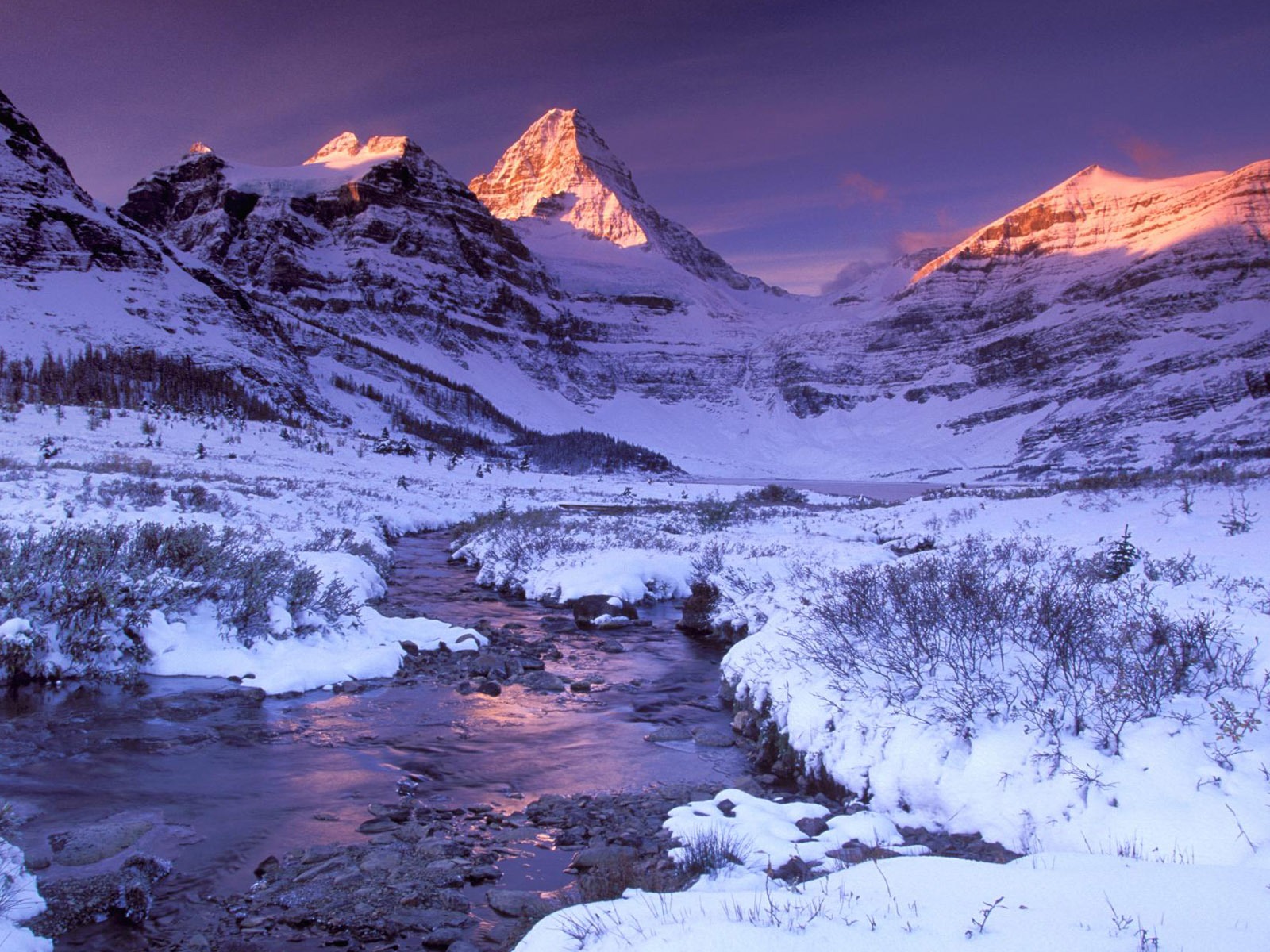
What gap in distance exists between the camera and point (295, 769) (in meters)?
8.20

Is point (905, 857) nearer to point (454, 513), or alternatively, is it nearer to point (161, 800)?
point (161, 800)

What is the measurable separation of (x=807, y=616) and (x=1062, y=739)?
4.66m

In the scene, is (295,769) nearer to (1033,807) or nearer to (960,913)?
(960,913)

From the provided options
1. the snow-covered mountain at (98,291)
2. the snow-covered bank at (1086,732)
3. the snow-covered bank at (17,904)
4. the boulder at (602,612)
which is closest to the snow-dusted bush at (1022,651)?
the snow-covered bank at (1086,732)

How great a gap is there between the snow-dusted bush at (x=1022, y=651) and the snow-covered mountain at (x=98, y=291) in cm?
10139

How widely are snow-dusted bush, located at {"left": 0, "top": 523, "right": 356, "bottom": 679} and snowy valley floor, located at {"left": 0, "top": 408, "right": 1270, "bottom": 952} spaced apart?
0.05m

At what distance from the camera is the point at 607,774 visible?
855 centimetres

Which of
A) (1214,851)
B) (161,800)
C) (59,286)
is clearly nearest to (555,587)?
(161,800)

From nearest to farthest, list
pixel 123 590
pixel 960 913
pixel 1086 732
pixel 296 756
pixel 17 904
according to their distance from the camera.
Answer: pixel 960 913 < pixel 17 904 < pixel 1086 732 < pixel 296 756 < pixel 123 590

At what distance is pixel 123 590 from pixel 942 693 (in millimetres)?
10802

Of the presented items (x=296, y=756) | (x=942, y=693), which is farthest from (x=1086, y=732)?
(x=296, y=756)

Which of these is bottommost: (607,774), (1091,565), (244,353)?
(607,774)

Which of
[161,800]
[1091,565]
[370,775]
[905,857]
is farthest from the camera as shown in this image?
[1091,565]

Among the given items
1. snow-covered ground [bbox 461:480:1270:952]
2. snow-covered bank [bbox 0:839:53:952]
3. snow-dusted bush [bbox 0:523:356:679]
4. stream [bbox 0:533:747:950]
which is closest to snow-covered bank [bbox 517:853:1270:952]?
snow-covered ground [bbox 461:480:1270:952]
